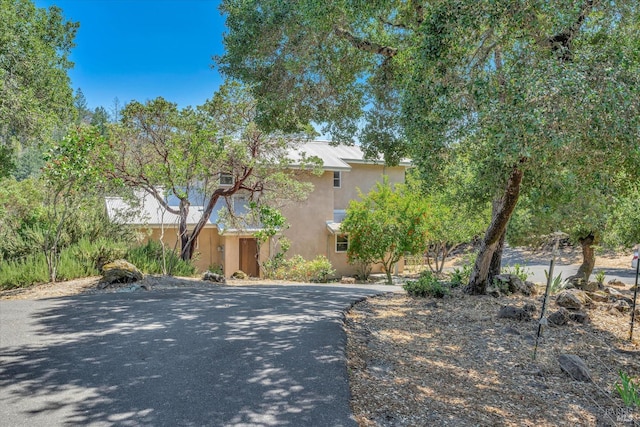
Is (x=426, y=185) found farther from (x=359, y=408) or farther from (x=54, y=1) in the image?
(x=54, y=1)

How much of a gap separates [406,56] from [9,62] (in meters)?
10.8

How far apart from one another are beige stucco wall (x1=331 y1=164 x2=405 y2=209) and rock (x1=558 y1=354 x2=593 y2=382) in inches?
752

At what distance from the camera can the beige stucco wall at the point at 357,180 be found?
25.4 m

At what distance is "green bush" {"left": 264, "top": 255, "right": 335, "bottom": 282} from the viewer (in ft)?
62.8

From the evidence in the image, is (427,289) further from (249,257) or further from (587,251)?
(249,257)

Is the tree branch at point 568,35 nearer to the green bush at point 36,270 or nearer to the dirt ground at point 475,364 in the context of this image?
the dirt ground at point 475,364

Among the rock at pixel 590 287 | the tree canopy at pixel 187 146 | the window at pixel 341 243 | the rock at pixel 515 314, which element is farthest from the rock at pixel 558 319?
the window at pixel 341 243

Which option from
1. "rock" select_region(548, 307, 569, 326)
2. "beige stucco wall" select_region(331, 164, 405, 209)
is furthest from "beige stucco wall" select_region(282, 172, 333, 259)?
"rock" select_region(548, 307, 569, 326)

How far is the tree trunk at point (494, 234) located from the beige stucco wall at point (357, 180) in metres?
14.1

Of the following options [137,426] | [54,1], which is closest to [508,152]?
[137,426]

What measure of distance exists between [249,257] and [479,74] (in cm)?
1684

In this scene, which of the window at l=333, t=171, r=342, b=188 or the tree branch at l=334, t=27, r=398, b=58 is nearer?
the tree branch at l=334, t=27, r=398, b=58

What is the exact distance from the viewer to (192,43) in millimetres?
18188

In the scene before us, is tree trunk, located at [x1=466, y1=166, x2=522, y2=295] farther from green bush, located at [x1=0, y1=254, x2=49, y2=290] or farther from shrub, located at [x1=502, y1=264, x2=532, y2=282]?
green bush, located at [x1=0, y1=254, x2=49, y2=290]
